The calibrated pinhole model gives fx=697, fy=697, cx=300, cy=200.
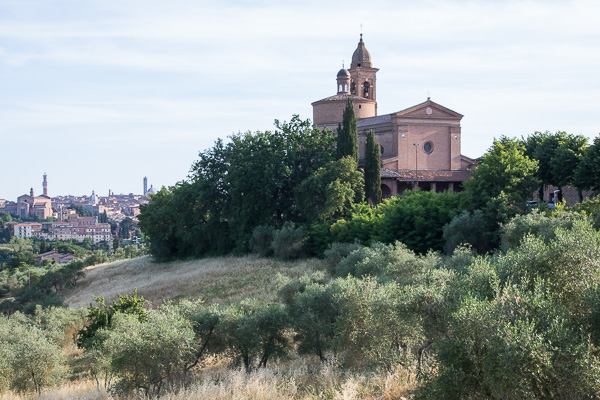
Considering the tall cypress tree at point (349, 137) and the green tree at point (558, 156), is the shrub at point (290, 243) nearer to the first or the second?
the tall cypress tree at point (349, 137)

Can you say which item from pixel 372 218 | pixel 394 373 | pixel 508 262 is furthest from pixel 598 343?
pixel 372 218

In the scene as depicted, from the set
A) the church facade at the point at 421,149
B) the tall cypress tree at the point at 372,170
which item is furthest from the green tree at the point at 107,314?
the church facade at the point at 421,149

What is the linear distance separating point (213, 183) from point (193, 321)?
26132mm

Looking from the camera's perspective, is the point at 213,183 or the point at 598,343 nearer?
the point at 598,343

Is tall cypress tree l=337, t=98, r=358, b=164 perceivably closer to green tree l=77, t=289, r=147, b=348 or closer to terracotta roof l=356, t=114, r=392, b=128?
terracotta roof l=356, t=114, r=392, b=128

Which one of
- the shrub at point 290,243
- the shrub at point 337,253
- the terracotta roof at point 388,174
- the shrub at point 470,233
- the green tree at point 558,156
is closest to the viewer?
the shrub at point 470,233

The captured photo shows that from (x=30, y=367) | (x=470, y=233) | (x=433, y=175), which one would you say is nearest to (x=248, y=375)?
(x=30, y=367)

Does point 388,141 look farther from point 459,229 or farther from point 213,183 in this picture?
point 459,229

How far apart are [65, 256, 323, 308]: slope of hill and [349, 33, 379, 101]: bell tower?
1853cm

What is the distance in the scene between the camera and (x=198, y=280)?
35.2m

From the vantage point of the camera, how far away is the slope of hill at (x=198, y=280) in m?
30.8

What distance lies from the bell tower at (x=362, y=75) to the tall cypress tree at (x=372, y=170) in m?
14.5

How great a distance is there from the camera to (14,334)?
73.8 ft

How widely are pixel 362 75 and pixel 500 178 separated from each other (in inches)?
975
